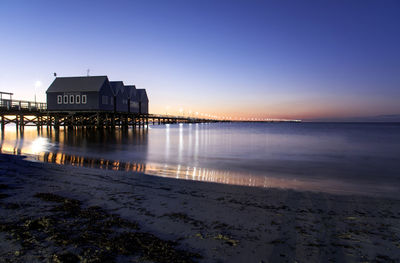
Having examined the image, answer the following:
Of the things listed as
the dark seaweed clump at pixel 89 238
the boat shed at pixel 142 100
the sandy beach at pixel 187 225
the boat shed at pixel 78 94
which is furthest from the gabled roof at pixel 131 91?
the dark seaweed clump at pixel 89 238

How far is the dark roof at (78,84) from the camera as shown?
142 ft

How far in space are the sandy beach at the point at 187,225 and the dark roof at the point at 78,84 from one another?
131 feet

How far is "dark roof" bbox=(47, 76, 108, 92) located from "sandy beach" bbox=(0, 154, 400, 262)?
40.0 meters

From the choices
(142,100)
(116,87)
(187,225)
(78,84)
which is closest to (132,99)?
(142,100)

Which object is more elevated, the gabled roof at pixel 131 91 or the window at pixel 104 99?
the gabled roof at pixel 131 91

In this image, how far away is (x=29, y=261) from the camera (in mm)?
3078

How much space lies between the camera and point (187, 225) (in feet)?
14.1

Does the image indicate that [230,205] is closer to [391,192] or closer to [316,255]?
[316,255]

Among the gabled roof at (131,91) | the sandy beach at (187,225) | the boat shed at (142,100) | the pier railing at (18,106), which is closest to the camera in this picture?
the sandy beach at (187,225)

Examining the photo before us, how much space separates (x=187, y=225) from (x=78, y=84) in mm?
46407

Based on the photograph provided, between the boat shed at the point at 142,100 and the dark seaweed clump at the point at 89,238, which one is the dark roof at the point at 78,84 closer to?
the boat shed at the point at 142,100

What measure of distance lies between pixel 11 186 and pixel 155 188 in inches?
149

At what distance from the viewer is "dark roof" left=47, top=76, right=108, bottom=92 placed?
1703 inches

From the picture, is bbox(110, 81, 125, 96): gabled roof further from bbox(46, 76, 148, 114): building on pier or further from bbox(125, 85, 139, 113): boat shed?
bbox(125, 85, 139, 113): boat shed
